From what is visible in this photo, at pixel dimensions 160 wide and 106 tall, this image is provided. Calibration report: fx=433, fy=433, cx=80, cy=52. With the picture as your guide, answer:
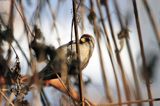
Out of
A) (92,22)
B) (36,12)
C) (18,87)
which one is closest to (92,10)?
(92,22)

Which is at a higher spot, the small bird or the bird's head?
the bird's head

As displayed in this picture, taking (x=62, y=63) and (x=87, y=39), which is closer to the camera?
(x=62, y=63)

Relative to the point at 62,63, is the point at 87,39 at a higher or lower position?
higher

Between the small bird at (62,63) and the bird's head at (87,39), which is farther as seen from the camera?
the bird's head at (87,39)

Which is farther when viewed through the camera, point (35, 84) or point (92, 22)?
point (92, 22)

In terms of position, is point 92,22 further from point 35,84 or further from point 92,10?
point 35,84

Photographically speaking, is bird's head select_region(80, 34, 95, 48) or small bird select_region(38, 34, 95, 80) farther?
bird's head select_region(80, 34, 95, 48)

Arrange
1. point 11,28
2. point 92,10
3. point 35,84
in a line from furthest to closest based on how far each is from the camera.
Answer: point 92,10
point 11,28
point 35,84

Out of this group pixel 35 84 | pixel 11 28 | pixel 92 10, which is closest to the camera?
pixel 35 84

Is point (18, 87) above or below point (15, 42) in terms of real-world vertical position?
below

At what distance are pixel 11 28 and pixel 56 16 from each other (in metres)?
0.13

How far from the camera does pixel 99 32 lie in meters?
1.22

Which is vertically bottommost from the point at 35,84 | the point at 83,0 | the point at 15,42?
the point at 35,84

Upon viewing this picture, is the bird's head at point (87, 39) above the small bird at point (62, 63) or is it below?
above
